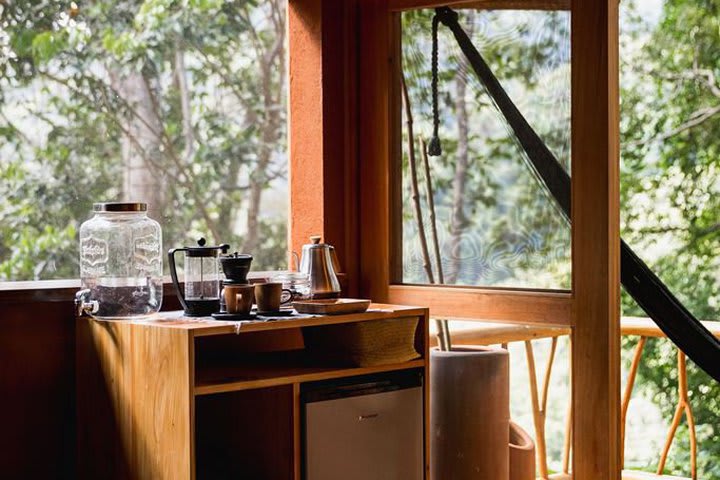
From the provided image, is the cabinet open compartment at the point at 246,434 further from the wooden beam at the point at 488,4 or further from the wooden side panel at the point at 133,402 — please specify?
the wooden beam at the point at 488,4

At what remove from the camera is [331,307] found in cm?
258

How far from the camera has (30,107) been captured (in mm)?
5703

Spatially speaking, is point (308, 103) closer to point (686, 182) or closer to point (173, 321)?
point (173, 321)

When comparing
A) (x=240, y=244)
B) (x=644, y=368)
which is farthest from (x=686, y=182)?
(x=240, y=244)

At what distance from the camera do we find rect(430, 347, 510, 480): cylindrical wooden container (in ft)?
9.80

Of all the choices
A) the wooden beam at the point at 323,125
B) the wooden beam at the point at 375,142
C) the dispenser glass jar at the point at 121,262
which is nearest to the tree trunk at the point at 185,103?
the wooden beam at the point at 323,125

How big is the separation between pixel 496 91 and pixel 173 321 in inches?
48.9

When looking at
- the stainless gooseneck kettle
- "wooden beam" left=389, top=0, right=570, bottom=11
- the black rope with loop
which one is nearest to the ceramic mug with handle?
the stainless gooseneck kettle

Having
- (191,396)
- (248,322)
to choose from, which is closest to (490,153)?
(248,322)

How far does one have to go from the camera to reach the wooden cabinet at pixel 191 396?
231 centimetres

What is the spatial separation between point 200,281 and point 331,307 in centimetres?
35

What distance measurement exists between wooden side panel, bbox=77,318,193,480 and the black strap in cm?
125

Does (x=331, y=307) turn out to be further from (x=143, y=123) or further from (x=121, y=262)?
(x=143, y=123)

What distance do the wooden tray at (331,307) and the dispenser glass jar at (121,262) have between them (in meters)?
0.38
